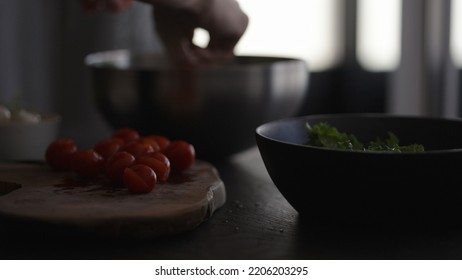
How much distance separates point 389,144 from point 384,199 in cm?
17

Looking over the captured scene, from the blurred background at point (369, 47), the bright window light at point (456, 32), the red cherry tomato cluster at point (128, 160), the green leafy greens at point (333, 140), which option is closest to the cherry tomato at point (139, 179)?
the red cherry tomato cluster at point (128, 160)

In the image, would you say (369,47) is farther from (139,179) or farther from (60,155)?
(139,179)

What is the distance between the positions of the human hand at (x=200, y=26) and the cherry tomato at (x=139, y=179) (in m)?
0.36

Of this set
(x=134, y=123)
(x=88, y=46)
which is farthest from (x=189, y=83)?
(x=88, y=46)

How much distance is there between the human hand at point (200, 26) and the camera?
1.20m

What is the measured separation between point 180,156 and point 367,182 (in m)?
0.32

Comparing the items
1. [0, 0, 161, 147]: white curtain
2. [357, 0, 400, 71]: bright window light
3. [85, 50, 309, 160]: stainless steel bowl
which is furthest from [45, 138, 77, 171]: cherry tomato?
[357, 0, 400, 71]: bright window light

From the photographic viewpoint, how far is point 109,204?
849 mm

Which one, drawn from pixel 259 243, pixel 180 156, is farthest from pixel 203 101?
pixel 259 243

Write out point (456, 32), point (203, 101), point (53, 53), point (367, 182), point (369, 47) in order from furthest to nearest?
point (369, 47) → point (456, 32) → point (53, 53) → point (203, 101) → point (367, 182)

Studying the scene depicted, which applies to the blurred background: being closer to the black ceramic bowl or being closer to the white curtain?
the white curtain

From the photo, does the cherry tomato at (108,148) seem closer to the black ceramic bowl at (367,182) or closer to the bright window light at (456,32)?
the black ceramic bowl at (367,182)

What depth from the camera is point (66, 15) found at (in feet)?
6.14

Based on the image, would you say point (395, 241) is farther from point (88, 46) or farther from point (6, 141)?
point (88, 46)
